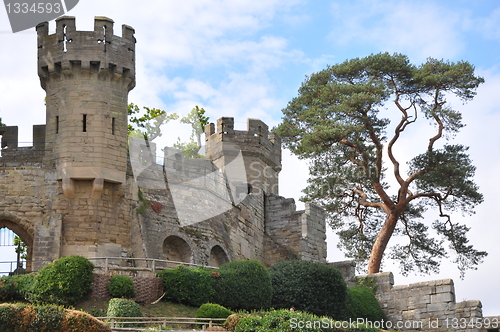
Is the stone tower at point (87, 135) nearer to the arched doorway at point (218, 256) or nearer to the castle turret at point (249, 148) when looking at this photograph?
the arched doorway at point (218, 256)

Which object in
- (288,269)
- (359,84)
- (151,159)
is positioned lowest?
(288,269)

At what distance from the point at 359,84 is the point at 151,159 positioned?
8968 millimetres

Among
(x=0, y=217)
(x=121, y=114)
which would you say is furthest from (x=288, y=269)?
(x=0, y=217)

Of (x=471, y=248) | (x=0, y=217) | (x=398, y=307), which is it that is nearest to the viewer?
(x=0, y=217)

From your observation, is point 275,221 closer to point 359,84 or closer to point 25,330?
point 359,84

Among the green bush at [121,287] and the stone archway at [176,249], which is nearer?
the green bush at [121,287]

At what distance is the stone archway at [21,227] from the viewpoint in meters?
26.9

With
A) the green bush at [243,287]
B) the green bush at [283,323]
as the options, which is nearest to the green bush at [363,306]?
the green bush at [243,287]

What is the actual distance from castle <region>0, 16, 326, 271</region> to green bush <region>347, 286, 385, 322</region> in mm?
4731

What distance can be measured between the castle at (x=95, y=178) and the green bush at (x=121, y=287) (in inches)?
97.2

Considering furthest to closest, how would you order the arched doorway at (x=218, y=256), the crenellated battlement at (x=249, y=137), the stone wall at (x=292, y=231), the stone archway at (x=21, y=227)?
the crenellated battlement at (x=249, y=137) < the stone wall at (x=292, y=231) < the arched doorway at (x=218, y=256) < the stone archway at (x=21, y=227)

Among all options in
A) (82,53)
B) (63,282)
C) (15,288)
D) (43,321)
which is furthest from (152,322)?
(82,53)

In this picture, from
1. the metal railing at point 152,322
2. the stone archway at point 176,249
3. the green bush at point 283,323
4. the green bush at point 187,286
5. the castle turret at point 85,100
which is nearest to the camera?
the metal railing at point 152,322

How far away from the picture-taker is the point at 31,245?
26984 mm
